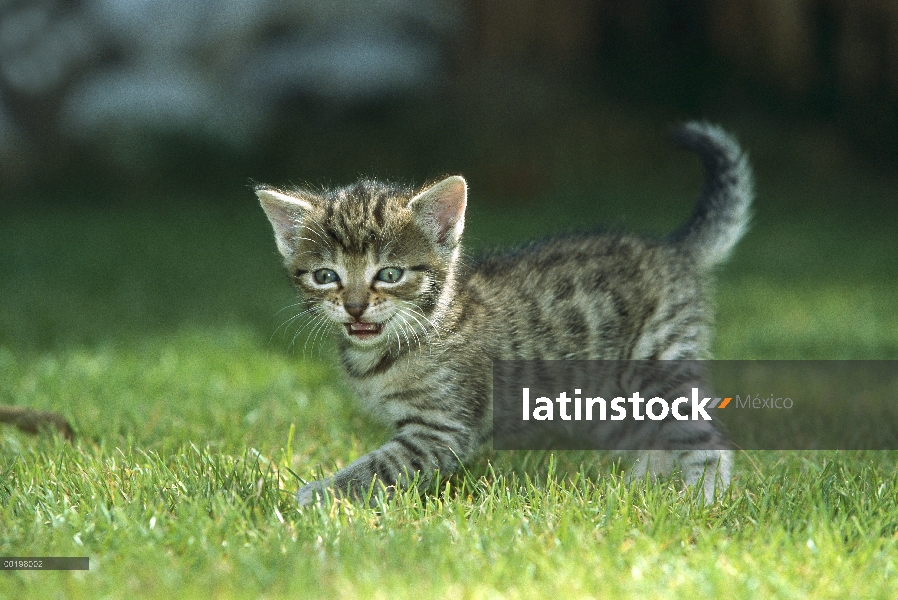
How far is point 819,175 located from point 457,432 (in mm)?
8580

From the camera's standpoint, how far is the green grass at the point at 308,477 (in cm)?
205

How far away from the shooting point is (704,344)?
341 centimetres

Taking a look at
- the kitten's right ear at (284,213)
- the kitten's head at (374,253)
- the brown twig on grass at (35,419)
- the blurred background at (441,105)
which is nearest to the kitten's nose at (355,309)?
the kitten's head at (374,253)

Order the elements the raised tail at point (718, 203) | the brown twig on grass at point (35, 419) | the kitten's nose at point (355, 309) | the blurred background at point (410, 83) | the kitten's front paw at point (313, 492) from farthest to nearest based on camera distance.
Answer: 1. the blurred background at point (410, 83)
2. the raised tail at point (718, 203)
3. the brown twig on grass at point (35, 419)
4. the kitten's nose at point (355, 309)
5. the kitten's front paw at point (313, 492)

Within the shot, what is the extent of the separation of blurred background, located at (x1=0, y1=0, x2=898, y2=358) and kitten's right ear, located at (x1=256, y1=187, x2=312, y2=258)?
572cm

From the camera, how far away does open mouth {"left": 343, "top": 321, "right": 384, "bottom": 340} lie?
9.37 ft

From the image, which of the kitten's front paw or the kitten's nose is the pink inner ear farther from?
the kitten's front paw

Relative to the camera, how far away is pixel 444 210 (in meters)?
Answer: 2.99

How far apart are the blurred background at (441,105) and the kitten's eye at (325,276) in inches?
230

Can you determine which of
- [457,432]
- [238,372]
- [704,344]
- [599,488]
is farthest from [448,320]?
[238,372]

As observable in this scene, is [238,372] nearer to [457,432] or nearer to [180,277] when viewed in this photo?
[457,432]

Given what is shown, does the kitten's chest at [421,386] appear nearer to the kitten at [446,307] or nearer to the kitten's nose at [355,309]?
the kitten at [446,307]

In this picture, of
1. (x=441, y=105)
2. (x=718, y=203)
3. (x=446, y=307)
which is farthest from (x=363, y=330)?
(x=441, y=105)

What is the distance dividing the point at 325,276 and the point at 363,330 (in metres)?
0.22
